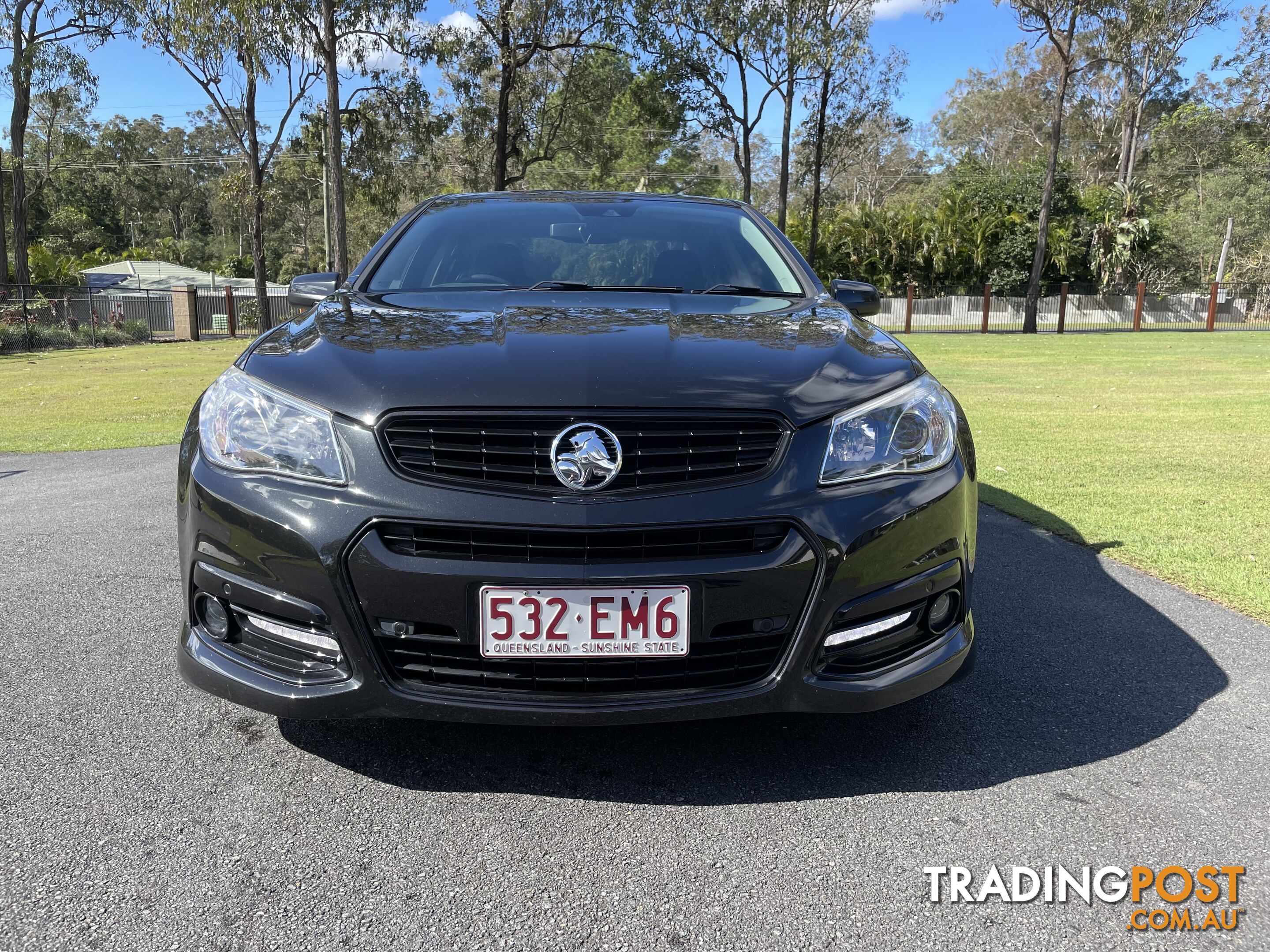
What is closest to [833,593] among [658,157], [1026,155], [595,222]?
[595,222]

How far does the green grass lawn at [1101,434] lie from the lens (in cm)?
423

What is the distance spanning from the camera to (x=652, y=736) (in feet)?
7.55

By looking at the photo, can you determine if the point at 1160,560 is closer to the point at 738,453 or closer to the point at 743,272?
the point at 743,272

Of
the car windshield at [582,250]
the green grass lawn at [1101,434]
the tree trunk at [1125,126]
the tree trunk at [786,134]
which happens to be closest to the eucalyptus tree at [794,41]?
the tree trunk at [786,134]

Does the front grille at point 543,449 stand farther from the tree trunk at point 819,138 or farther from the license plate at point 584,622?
the tree trunk at point 819,138

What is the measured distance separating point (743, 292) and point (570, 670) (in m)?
1.52

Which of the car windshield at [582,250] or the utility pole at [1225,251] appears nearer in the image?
the car windshield at [582,250]

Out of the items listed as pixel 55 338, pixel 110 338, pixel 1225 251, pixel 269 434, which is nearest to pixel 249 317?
pixel 110 338

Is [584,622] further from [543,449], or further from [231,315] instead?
[231,315]

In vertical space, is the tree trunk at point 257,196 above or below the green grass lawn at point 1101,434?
above

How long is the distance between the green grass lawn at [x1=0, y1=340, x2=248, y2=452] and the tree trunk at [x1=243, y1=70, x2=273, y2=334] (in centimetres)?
397

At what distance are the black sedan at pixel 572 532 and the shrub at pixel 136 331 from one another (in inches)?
1044

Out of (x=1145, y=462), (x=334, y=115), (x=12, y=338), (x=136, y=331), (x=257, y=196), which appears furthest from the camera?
(x=136, y=331)

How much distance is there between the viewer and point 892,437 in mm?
2057
